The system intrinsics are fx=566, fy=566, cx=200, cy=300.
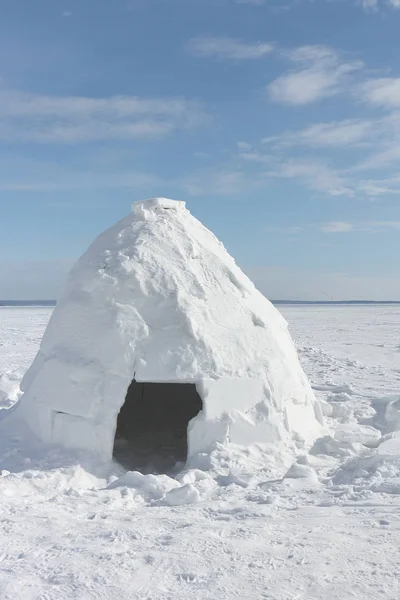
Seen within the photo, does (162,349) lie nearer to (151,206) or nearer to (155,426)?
(151,206)

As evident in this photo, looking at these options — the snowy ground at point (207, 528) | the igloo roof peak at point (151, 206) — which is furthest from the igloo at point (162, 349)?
the snowy ground at point (207, 528)

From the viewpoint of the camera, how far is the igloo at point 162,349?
5.80 metres

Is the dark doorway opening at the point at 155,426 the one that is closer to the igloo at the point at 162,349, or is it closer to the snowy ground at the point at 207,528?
the igloo at the point at 162,349

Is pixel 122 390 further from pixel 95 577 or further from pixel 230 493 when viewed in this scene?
pixel 95 577

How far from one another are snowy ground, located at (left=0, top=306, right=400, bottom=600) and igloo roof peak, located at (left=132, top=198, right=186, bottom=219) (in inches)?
121

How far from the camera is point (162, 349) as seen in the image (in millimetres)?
5961

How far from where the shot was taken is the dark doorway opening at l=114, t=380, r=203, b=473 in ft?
21.6

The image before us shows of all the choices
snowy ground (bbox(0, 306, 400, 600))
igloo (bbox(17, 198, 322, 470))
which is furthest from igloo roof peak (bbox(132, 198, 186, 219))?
snowy ground (bbox(0, 306, 400, 600))

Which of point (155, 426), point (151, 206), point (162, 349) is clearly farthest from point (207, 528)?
point (151, 206)

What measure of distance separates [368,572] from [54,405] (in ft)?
11.8

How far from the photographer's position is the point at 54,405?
593 centimetres

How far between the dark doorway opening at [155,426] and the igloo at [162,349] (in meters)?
0.04

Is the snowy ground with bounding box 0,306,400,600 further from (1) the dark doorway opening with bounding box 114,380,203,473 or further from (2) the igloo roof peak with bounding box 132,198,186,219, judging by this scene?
(2) the igloo roof peak with bounding box 132,198,186,219

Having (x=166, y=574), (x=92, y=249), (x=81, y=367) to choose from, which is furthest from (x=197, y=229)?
(x=166, y=574)
